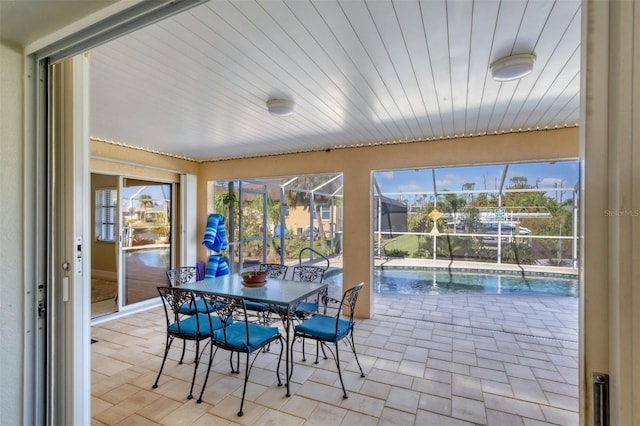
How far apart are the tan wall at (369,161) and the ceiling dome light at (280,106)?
1.81 meters

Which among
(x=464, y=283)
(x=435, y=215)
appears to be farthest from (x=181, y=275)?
(x=464, y=283)

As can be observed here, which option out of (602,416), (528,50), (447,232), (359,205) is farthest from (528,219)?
(602,416)

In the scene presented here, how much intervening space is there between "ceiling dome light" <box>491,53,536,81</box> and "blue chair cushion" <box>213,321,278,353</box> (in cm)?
256

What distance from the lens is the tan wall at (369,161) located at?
11.6 ft

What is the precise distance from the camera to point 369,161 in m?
4.29

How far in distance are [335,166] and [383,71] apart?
2.37 meters

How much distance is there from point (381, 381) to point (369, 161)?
107 inches

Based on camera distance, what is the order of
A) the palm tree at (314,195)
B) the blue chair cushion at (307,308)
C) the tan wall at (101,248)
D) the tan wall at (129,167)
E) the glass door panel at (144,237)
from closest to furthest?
the blue chair cushion at (307,308), the tan wall at (129,167), the glass door panel at (144,237), the tan wall at (101,248), the palm tree at (314,195)

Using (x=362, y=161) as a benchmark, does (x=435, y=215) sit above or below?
below

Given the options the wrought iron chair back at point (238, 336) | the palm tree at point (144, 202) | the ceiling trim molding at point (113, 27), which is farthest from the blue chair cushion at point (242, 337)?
the palm tree at point (144, 202)

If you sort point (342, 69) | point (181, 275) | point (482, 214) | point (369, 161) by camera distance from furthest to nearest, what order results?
point (482, 214), point (369, 161), point (181, 275), point (342, 69)

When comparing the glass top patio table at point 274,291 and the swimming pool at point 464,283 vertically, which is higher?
the glass top patio table at point 274,291

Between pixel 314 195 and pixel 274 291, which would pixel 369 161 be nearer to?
pixel 274 291

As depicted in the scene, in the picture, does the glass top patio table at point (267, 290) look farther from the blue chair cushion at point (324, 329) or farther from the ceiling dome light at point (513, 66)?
the ceiling dome light at point (513, 66)
